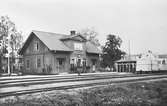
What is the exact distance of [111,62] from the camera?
4988cm

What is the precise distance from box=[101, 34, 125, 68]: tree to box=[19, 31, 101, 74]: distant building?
10.9 meters

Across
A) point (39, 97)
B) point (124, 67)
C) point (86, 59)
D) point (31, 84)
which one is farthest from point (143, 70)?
point (39, 97)

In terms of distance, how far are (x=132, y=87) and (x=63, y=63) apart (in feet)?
66.0

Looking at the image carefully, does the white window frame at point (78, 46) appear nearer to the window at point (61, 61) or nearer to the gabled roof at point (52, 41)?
the gabled roof at point (52, 41)

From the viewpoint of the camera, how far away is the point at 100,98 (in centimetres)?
1087

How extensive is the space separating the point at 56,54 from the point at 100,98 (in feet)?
72.1

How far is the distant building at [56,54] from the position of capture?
106ft

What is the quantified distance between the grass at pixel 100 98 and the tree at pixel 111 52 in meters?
35.2

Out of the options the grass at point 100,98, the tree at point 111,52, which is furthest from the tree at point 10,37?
the grass at point 100,98

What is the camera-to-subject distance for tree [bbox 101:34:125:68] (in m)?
50.1

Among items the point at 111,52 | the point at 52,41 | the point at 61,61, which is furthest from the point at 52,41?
the point at 111,52

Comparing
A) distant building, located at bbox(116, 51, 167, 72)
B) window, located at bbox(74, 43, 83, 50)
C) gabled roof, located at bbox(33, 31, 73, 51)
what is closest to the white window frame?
window, located at bbox(74, 43, 83, 50)

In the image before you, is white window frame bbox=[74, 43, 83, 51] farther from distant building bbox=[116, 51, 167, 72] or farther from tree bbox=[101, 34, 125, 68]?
tree bbox=[101, 34, 125, 68]

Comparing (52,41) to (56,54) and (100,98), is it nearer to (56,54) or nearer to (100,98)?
(56,54)
